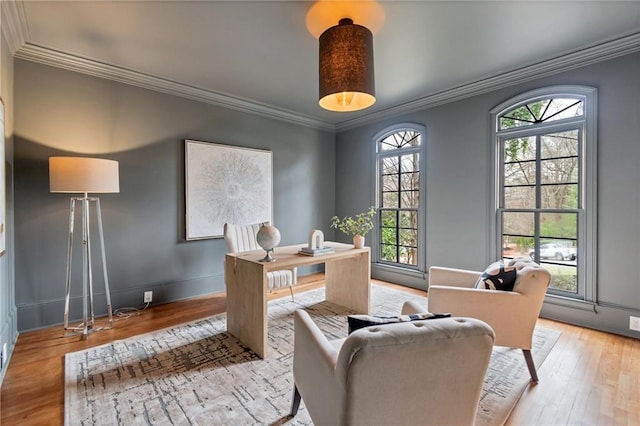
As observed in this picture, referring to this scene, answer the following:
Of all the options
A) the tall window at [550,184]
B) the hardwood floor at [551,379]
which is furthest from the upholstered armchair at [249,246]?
the tall window at [550,184]

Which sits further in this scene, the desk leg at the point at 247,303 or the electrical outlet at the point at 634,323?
the electrical outlet at the point at 634,323

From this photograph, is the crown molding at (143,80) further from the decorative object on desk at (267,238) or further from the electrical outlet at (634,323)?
the electrical outlet at (634,323)

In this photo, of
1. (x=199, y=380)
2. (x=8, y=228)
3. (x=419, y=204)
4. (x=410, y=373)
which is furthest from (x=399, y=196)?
(x=8, y=228)

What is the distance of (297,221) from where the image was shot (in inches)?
202

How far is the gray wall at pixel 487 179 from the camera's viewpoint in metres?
2.80

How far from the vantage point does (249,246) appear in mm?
3652

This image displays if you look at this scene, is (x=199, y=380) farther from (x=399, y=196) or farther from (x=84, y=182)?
(x=399, y=196)

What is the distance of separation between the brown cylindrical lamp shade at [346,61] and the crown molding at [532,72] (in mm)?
2124

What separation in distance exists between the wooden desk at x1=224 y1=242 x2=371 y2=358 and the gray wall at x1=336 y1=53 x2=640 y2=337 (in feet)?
4.78

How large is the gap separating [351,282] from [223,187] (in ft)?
7.03

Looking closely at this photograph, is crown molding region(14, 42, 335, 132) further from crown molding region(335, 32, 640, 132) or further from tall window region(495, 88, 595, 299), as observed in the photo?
tall window region(495, 88, 595, 299)

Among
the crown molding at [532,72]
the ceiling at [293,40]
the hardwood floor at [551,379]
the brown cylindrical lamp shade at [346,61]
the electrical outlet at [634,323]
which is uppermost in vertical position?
the ceiling at [293,40]

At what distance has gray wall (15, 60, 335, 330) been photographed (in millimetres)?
2902

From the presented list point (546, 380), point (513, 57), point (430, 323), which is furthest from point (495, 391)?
point (513, 57)
